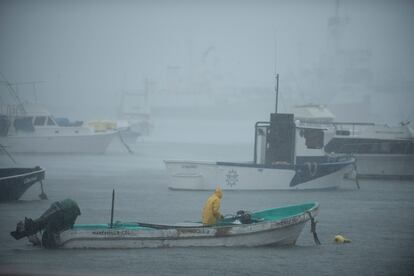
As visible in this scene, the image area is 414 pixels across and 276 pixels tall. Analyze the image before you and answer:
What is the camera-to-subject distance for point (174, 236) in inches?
656

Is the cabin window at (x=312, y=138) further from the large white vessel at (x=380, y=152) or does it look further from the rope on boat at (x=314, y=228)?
the rope on boat at (x=314, y=228)

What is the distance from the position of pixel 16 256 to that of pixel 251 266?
4.88 meters

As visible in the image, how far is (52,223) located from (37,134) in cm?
3736

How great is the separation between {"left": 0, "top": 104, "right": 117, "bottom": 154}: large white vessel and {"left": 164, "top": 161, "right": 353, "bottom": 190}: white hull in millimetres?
24685

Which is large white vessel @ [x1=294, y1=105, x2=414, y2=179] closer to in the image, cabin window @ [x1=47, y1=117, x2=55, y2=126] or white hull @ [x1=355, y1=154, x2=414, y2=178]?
white hull @ [x1=355, y1=154, x2=414, y2=178]

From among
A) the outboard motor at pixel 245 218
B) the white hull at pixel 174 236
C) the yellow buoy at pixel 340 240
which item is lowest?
the yellow buoy at pixel 340 240

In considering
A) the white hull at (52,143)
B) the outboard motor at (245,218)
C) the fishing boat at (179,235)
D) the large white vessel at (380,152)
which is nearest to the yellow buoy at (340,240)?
the fishing boat at (179,235)

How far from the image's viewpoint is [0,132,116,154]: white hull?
173 ft

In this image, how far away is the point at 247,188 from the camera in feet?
97.6

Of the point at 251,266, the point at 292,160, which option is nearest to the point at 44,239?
the point at 251,266

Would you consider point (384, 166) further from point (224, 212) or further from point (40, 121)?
point (40, 121)

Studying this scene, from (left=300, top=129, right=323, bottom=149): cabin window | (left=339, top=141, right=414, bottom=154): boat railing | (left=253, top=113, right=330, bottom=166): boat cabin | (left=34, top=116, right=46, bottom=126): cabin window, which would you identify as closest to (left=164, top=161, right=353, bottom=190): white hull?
(left=253, top=113, right=330, bottom=166): boat cabin

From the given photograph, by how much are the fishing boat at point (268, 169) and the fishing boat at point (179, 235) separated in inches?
482

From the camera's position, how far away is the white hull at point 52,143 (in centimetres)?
5284
